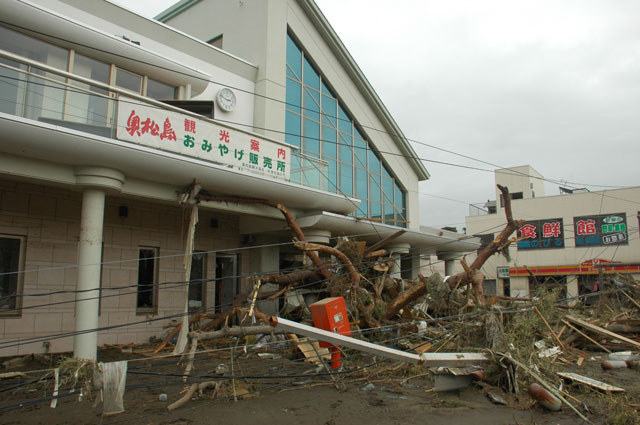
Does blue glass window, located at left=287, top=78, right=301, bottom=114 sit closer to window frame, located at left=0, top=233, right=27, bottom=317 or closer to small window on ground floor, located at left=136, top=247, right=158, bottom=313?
small window on ground floor, located at left=136, top=247, right=158, bottom=313

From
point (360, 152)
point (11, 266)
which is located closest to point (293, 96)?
point (360, 152)

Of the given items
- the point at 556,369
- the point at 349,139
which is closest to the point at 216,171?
the point at 556,369

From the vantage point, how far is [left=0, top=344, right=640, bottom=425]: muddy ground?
221 inches

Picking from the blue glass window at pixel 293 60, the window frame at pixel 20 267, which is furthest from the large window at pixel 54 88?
the blue glass window at pixel 293 60

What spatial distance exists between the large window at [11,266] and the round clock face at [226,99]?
6.08 meters

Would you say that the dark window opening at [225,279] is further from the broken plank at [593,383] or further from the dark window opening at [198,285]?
the broken plank at [593,383]

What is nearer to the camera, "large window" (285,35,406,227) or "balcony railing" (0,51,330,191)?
"balcony railing" (0,51,330,191)

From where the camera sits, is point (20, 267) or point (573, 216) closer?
point (20, 267)

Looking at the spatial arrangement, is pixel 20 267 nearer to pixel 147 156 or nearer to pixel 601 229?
pixel 147 156

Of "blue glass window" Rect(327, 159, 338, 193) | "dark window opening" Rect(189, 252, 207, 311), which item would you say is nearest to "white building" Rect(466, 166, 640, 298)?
"blue glass window" Rect(327, 159, 338, 193)

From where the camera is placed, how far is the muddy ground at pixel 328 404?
18.4 feet

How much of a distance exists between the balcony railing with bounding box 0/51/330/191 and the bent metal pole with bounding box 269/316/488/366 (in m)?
5.80

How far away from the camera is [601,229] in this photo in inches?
1151

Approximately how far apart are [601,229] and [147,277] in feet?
94.2
